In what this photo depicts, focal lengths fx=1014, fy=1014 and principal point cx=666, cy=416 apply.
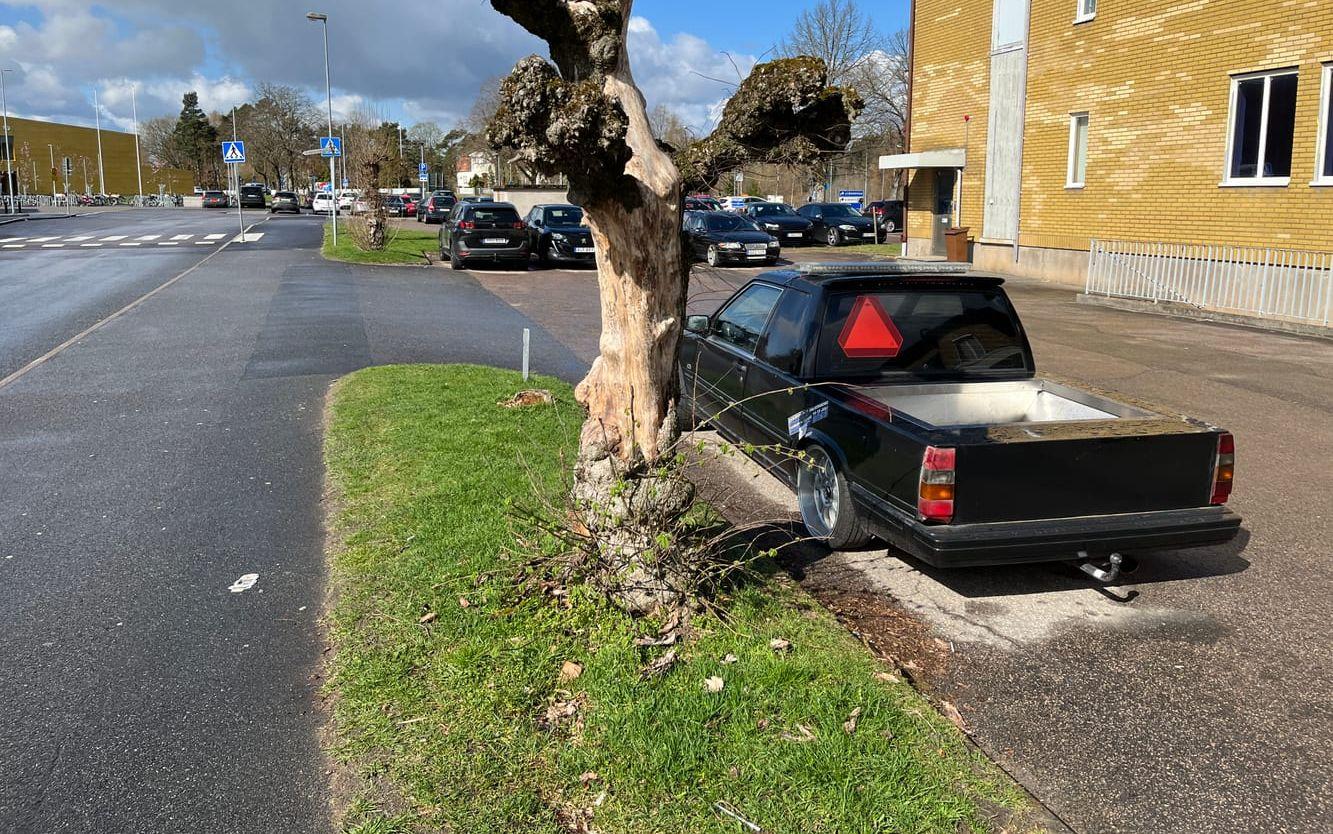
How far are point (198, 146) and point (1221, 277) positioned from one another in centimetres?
11220

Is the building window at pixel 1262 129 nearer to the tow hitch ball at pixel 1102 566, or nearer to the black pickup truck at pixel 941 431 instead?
the black pickup truck at pixel 941 431

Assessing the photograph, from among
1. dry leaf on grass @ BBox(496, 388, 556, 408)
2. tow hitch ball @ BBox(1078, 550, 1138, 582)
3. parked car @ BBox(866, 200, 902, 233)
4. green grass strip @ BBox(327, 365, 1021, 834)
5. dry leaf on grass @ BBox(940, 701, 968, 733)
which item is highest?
parked car @ BBox(866, 200, 902, 233)

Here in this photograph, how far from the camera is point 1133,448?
4.87 meters

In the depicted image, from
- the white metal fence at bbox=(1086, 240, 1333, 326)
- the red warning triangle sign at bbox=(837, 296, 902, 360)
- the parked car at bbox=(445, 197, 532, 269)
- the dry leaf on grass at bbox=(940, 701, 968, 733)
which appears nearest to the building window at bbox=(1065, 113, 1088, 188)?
the white metal fence at bbox=(1086, 240, 1333, 326)

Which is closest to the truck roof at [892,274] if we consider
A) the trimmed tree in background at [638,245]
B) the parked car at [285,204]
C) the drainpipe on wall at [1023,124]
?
the trimmed tree in background at [638,245]

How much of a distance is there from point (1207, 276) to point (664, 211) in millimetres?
16249

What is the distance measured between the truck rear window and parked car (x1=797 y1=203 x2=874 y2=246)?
1272 inches

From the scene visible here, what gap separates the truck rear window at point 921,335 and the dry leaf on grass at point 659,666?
251 cm

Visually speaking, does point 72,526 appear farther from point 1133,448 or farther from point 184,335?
point 184,335

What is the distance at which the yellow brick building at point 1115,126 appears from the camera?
16.9m

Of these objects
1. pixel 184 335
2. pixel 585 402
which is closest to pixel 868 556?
pixel 585 402

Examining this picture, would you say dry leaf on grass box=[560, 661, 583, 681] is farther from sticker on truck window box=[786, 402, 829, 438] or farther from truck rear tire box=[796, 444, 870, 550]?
sticker on truck window box=[786, 402, 829, 438]

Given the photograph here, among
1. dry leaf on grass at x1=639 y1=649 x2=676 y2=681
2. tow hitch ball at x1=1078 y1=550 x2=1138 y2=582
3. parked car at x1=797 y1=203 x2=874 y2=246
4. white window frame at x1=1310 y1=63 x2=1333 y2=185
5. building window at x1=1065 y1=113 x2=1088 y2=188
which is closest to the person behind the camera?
dry leaf on grass at x1=639 y1=649 x2=676 y2=681

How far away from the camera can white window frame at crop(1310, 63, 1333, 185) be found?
1619 centimetres
